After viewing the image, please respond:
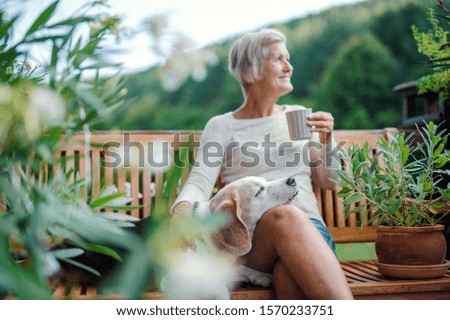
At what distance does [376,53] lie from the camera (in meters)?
3.23

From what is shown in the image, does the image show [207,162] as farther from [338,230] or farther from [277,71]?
[338,230]

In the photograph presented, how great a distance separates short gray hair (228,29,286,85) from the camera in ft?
5.25

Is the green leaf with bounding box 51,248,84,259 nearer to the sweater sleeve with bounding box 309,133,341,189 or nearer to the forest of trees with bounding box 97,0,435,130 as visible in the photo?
the sweater sleeve with bounding box 309,133,341,189

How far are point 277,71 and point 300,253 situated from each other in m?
0.68

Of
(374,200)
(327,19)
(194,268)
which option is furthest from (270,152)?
(327,19)

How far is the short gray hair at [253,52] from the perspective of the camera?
1.60 m

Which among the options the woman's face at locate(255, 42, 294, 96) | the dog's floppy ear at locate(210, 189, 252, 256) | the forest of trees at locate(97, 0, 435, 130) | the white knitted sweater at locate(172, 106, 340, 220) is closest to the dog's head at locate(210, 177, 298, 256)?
the dog's floppy ear at locate(210, 189, 252, 256)

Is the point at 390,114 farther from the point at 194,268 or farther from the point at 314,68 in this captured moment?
the point at 194,268

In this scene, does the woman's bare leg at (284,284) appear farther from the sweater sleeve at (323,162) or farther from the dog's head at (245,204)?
the sweater sleeve at (323,162)

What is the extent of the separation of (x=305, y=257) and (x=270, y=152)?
0.52 meters

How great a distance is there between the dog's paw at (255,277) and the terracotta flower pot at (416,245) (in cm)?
32

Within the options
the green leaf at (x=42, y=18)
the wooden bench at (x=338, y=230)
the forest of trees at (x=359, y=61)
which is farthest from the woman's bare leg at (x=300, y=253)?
the forest of trees at (x=359, y=61)

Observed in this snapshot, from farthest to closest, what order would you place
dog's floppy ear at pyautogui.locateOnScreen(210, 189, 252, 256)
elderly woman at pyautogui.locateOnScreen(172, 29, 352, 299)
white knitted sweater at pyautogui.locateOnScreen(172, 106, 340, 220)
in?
white knitted sweater at pyautogui.locateOnScreen(172, 106, 340, 220)
elderly woman at pyautogui.locateOnScreen(172, 29, 352, 299)
dog's floppy ear at pyautogui.locateOnScreen(210, 189, 252, 256)

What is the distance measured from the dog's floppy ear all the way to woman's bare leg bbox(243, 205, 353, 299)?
57 mm
